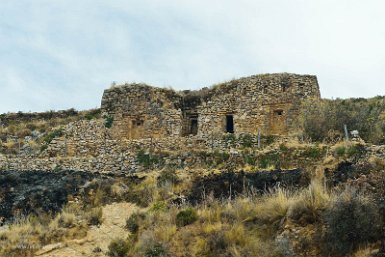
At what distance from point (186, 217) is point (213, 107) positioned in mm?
13632

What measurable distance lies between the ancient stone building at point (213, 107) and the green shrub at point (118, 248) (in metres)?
12.2

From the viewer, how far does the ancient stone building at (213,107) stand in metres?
30.2

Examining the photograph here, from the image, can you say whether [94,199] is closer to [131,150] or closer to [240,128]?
[131,150]

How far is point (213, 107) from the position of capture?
31172 millimetres

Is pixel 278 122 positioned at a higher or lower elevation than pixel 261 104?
lower

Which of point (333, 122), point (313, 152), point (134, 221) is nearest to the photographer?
point (134, 221)

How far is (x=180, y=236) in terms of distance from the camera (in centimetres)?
1712

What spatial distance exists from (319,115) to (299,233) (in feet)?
40.8

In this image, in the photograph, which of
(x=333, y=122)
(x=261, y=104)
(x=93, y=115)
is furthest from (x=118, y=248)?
(x=93, y=115)

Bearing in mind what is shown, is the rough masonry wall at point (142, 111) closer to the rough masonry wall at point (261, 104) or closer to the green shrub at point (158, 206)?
the rough masonry wall at point (261, 104)

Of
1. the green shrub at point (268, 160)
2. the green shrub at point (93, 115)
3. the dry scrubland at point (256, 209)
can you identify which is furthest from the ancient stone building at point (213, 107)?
the green shrub at point (268, 160)

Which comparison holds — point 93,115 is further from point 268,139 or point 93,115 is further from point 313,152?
point 313,152

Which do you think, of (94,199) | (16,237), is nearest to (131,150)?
(94,199)

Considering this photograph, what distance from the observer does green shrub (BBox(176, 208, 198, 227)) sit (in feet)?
59.2
